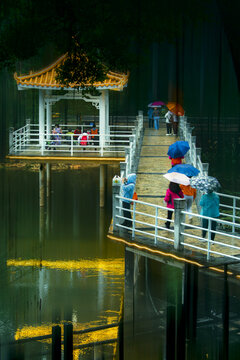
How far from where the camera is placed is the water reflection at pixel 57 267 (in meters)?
19.0

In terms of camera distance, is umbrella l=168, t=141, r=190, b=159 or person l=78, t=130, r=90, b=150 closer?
umbrella l=168, t=141, r=190, b=159

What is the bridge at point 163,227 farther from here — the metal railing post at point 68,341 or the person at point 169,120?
the person at point 169,120

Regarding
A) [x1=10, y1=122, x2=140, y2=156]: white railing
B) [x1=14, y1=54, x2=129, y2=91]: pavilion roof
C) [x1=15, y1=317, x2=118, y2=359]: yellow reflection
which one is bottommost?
[x1=15, y1=317, x2=118, y2=359]: yellow reflection

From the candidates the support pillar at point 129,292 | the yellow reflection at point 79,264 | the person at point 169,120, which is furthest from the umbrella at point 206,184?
the person at point 169,120

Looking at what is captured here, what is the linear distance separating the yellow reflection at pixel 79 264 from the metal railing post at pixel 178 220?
1014 cm

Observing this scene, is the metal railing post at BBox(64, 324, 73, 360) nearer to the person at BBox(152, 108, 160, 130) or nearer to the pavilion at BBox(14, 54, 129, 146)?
the pavilion at BBox(14, 54, 129, 146)

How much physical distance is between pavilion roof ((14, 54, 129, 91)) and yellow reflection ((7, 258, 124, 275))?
254 inches

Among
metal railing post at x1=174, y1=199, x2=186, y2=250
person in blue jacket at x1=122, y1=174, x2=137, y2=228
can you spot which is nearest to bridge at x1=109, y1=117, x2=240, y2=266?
metal railing post at x1=174, y1=199, x2=186, y2=250

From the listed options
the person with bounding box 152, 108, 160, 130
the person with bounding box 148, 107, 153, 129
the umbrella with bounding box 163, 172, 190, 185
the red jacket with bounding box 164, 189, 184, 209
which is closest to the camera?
the umbrella with bounding box 163, 172, 190, 185

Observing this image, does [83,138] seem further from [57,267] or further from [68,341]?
[68,341]

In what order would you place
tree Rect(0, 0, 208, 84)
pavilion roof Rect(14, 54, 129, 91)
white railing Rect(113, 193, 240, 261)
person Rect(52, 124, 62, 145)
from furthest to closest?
person Rect(52, 124, 62, 145), pavilion roof Rect(14, 54, 129, 91), white railing Rect(113, 193, 240, 261), tree Rect(0, 0, 208, 84)

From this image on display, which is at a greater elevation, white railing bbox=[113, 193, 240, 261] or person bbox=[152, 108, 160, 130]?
person bbox=[152, 108, 160, 130]

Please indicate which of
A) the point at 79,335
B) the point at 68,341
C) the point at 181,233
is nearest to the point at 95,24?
the point at 68,341

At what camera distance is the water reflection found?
19.0 meters
